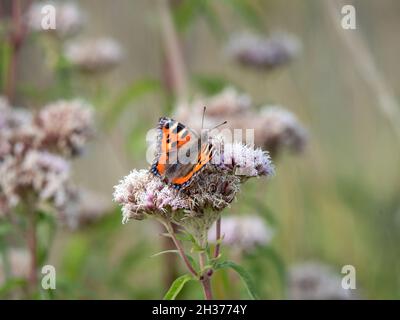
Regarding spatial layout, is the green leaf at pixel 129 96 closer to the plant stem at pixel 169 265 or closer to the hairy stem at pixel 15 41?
the hairy stem at pixel 15 41

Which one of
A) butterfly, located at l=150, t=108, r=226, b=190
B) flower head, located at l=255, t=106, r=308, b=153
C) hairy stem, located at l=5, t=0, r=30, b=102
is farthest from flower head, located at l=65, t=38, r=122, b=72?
butterfly, located at l=150, t=108, r=226, b=190

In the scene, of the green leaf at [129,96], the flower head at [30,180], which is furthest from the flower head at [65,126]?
the green leaf at [129,96]

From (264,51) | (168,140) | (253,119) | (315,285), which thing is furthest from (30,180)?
(264,51)

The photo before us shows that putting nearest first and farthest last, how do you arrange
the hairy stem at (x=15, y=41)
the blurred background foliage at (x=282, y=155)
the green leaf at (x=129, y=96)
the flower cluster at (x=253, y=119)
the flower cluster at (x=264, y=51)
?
the flower cluster at (x=253, y=119)
the hairy stem at (x=15, y=41)
the green leaf at (x=129, y=96)
the blurred background foliage at (x=282, y=155)
the flower cluster at (x=264, y=51)

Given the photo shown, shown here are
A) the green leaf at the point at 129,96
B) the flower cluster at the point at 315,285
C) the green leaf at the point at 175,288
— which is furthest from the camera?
the green leaf at the point at 129,96

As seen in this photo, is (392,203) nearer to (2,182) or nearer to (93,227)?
(93,227)

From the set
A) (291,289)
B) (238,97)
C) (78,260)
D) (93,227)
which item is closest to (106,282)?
(78,260)
